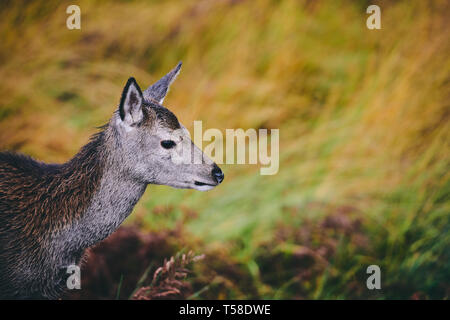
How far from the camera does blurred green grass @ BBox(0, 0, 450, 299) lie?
12.4 ft

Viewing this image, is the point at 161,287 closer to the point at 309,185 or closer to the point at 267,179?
the point at 267,179

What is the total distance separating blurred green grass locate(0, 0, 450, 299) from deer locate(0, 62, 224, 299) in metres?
1.04

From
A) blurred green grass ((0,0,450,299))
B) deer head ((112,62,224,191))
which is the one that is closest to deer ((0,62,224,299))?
deer head ((112,62,224,191))

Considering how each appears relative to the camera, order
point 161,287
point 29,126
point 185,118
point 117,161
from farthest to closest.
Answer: point 185,118 → point 29,126 → point 161,287 → point 117,161

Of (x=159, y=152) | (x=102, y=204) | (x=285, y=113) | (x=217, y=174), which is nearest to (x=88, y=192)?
(x=102, y=204)

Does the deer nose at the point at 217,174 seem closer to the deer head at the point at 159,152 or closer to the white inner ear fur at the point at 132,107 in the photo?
the deer head at the point at 159,152

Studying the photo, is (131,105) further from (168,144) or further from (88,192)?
(88,192)

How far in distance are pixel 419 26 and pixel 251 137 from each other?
2220mm

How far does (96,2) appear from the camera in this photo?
12.5ft

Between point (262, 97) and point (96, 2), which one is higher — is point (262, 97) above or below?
below

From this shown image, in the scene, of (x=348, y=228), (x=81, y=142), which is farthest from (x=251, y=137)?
(x=81, y=142)

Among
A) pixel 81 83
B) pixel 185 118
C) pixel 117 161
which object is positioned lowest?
pixel 117 161

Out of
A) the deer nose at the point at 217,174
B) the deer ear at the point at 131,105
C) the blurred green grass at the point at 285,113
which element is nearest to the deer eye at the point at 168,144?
the deer ear at the point at 131,105

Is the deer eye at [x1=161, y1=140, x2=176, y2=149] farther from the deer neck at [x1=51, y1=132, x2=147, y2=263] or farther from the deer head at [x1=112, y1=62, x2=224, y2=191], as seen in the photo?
the deer neck at [x1=51, y1=132, x2=147, y2=263]
